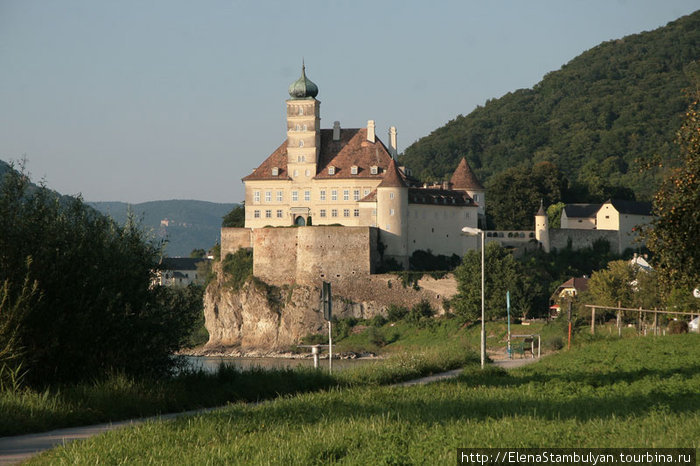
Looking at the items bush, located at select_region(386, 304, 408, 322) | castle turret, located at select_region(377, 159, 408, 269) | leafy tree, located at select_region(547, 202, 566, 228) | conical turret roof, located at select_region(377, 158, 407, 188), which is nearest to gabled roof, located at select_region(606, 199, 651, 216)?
leafy tree, located at select_region(547, 202, 566, 228)

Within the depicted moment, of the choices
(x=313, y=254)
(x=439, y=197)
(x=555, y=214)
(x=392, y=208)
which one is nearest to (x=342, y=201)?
(x=313, y=254)

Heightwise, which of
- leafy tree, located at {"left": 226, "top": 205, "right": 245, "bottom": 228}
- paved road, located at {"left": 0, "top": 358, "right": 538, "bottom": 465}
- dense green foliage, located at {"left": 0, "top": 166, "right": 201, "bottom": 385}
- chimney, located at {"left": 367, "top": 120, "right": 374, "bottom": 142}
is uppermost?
chimney, located at {"left": 367, "top": 120, "right": 374, "bottom": 142}

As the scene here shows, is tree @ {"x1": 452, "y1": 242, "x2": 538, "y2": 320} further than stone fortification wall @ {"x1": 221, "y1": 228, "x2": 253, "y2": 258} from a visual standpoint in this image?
No

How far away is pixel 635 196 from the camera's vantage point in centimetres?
9331

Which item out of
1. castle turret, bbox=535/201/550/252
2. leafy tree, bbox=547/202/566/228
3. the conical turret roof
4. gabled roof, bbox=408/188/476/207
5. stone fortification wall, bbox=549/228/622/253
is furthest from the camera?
leafy tree, bbox=547/202/566/228

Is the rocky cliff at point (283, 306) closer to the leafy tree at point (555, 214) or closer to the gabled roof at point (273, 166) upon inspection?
the gabled roof at point (273, 166)

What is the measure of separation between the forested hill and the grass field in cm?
7881

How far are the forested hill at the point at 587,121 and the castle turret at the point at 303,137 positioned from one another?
31.8 meters

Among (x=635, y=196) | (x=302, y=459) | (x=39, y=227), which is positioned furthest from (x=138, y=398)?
(x=635, y=196)

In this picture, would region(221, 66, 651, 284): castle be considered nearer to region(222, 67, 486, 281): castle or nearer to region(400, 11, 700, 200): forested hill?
region(222, 67, 486, 281): castle

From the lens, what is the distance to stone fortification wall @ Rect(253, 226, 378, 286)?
227 ft

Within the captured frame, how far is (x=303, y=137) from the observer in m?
75.1

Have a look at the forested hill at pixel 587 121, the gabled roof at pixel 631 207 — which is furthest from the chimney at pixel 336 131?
the forested hill at pixel 587 121

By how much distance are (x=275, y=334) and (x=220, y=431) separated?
192 ft
